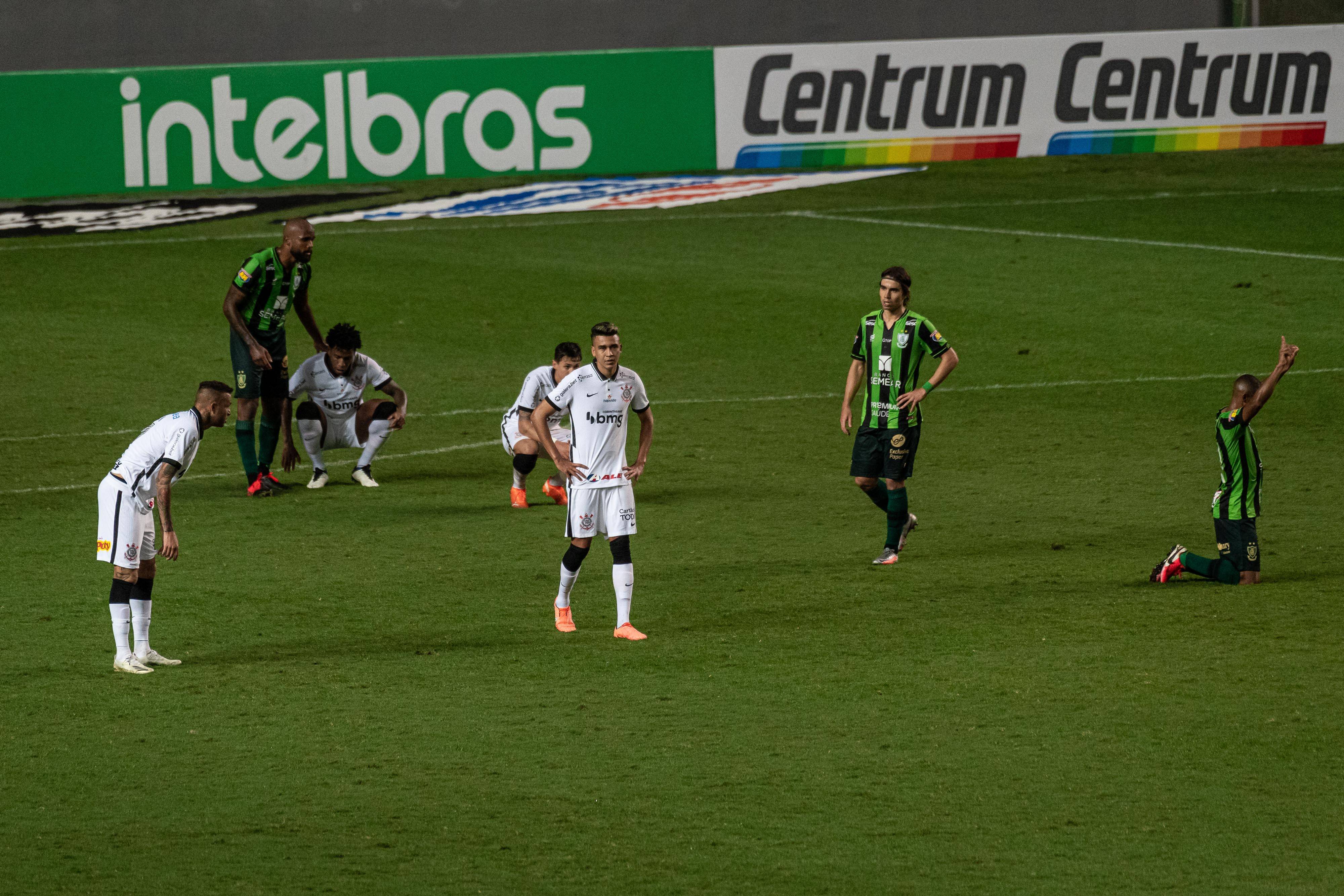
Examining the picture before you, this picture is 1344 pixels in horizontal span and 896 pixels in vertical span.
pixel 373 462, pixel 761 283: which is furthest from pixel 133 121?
pixel 373 462

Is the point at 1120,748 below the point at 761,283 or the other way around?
below

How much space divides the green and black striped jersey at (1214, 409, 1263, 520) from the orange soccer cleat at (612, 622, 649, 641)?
11.4 ft

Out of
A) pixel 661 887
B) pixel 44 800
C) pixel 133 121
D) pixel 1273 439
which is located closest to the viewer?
pixel 661 887

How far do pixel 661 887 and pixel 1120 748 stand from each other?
93.2 inches

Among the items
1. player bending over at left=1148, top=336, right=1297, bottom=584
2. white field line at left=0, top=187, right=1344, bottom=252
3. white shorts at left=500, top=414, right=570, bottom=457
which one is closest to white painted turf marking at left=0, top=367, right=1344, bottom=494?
white shorts at left=500, top=414, right=570, bottom=457

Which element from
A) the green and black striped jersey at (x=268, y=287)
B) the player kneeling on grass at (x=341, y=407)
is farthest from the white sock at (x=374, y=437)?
the green and black striped jersey at (x=268, y=287)

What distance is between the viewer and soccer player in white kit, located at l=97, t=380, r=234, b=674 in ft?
29.3

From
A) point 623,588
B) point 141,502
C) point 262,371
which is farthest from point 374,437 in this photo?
point 141,502

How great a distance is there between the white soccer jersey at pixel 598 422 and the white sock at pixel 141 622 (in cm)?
231

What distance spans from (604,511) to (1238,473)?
3.73 meters

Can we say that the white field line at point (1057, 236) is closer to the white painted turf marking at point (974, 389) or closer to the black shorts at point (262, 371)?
the white painted turf marking at point (974, 389)

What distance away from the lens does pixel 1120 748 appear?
7.68 metres

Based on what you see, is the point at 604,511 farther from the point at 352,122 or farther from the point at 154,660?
the point at 352,122

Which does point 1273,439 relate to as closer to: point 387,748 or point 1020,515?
point 1020,515
